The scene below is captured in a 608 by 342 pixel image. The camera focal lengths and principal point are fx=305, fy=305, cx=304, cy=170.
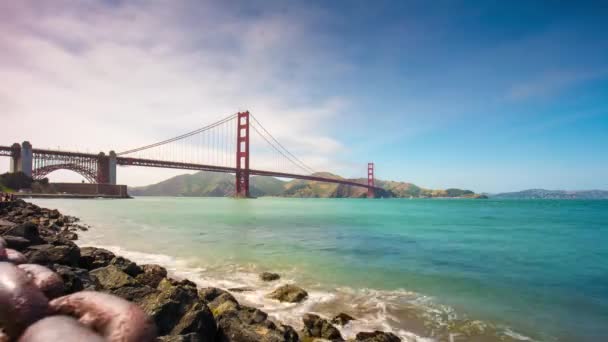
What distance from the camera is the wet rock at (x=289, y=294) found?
6.22m

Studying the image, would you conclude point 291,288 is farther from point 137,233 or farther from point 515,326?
point 137,233

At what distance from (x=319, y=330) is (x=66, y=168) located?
72.6 meters

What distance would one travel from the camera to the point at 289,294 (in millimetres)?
6336

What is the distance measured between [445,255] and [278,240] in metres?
7.33

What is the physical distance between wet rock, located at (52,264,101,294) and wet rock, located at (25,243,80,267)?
0.70 metres

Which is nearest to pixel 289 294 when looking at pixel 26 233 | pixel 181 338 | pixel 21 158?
pixel 181 338

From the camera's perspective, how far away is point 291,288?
21.5 ft

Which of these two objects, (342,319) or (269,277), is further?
(269,277)

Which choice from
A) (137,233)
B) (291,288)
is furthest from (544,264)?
(137,233)

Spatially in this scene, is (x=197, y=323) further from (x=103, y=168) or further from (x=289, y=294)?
(x=103, y=168)

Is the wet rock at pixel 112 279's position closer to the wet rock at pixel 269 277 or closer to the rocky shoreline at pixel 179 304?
the rocky shoreline at pixel 179 304

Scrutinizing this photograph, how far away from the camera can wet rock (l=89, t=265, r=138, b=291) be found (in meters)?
4.29

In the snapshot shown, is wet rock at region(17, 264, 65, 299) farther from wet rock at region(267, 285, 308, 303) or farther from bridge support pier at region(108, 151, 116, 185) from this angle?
bridge support pier at region(108, 151, 116, 185)

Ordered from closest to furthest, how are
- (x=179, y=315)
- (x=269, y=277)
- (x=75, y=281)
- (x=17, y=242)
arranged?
(x=179, y=315) → (x=75, y=281) → (x=17, y=242) → (x=269, y=277)
